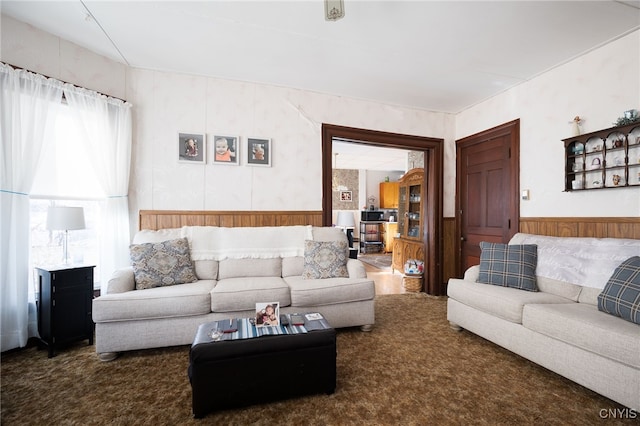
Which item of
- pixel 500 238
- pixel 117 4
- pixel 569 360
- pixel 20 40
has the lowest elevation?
pixel 569 360

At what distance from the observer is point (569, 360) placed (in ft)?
6.55

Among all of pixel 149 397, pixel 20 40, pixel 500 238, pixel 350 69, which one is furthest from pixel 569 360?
pixel 20 40

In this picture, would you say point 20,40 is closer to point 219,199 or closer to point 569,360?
point 219,199

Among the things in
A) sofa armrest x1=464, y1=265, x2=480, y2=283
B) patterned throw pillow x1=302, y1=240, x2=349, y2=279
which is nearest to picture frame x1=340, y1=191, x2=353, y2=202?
patterned throw pillow x1=302, y1=240, x2=349, y2=279

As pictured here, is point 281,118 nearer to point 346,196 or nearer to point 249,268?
point 249,268

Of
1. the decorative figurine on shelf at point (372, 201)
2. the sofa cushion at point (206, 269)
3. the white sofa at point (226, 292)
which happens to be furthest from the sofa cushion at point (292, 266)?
the decorative figurine on shelf at point (372, 201)

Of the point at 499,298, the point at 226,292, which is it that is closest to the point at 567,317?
the point at 499,298

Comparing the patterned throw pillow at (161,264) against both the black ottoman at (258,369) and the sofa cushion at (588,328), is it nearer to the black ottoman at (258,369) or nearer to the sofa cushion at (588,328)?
the black ottoman at (258,369)

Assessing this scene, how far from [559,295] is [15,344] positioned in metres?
4.67

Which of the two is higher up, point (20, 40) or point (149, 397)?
point (20, 40)

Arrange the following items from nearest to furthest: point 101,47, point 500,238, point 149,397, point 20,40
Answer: point 149,397
point 20,40
point 101,47
point 500,238

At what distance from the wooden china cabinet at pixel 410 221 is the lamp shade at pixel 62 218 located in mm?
4736

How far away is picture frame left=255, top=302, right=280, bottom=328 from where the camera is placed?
202cm

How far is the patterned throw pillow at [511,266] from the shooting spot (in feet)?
8.94
